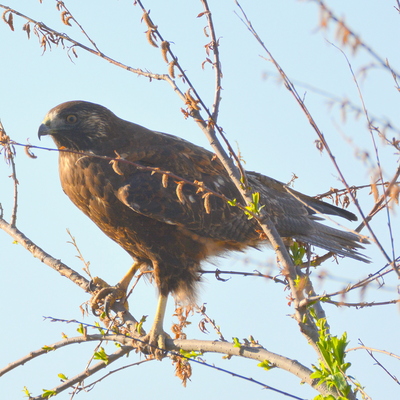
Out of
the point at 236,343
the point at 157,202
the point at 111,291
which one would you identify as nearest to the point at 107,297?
the point at 111,291

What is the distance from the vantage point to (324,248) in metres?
→ 4.87

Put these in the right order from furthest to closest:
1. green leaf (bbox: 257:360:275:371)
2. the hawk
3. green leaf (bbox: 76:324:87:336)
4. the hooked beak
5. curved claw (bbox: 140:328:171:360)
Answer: the hooked beak → the hawk → curved claw (bbox: 140:328:171:360) → green leaf (bbox: 76:324:87:336) → green leaf (bbox: 257:360:275:371)

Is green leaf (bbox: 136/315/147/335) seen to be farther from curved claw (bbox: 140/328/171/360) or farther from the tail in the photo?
the tail

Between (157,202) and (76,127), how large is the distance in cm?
96

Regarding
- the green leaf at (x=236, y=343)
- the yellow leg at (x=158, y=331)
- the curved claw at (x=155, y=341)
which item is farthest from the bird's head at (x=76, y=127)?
the green leaf at (x=236, y=343)

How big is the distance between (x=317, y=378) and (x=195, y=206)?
1.96 m

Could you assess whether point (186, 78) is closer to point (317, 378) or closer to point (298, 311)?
point (298, 311)

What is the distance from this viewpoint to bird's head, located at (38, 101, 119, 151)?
4.98 m

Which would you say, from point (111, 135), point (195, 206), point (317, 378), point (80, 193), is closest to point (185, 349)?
point (317, 378)

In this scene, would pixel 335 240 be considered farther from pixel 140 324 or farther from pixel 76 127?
pixel 76 127

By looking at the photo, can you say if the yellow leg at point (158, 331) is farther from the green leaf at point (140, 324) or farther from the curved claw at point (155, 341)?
the green leaf at point (140, 324)

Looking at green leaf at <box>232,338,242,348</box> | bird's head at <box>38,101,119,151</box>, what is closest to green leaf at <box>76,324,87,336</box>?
green leaf at <box>232,338,242,348</box>

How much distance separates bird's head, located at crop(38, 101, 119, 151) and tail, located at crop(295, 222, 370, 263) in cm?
182

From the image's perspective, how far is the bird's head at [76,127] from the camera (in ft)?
16.3
